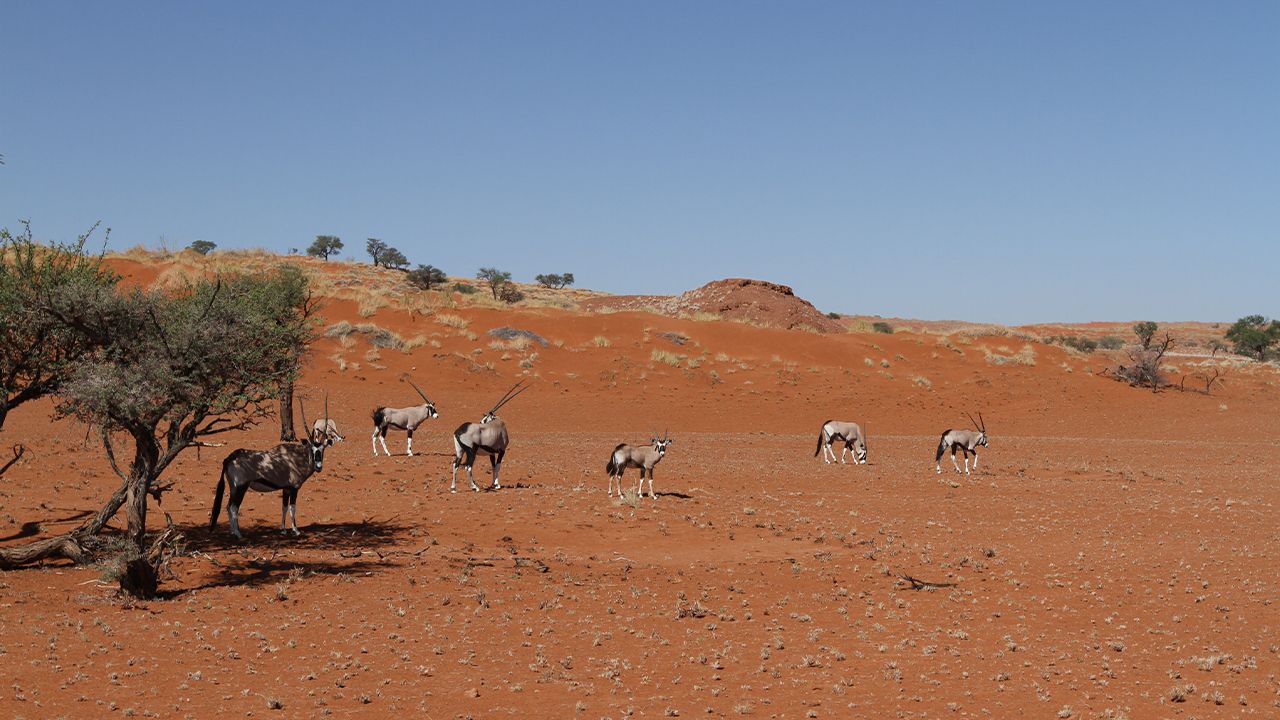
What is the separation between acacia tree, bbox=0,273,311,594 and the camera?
12.6 metres

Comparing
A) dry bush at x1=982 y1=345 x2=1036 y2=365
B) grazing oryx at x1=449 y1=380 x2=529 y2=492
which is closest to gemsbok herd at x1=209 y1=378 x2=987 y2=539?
grazing oryx at x1=449 y1=380 x2=529 y2=492

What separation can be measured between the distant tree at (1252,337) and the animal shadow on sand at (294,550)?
80.2 meters

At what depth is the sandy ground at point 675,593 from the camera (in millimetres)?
9572

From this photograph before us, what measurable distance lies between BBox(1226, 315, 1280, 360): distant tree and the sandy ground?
55160mm

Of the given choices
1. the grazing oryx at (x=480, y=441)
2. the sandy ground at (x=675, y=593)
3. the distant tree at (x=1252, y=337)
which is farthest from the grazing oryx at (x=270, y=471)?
the distant tree at (x=1252, y=337)

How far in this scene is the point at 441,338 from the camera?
51.5m

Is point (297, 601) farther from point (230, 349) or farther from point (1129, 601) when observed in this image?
point (1129, 601)

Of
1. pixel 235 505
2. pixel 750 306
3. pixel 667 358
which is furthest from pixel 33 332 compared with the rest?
pixel 750 306

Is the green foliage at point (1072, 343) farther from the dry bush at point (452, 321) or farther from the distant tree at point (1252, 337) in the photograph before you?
the dry bush at point (452, 321)

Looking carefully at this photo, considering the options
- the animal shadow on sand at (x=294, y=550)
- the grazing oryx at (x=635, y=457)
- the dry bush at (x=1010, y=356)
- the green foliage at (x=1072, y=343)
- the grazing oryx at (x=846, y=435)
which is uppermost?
the green foliage at (x=1072, y=343)

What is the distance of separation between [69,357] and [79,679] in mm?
6597

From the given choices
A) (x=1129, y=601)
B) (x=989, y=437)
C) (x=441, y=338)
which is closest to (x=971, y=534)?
(x=1129, y=601)

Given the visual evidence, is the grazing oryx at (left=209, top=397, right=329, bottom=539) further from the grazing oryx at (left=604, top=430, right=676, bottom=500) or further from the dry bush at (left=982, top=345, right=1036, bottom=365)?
the dry bush at (left=982, top=345, right=1036, bottom=365)

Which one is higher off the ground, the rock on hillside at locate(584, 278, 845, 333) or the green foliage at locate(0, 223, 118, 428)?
the rock on hillside at locate(584, 278, 845, 333)
